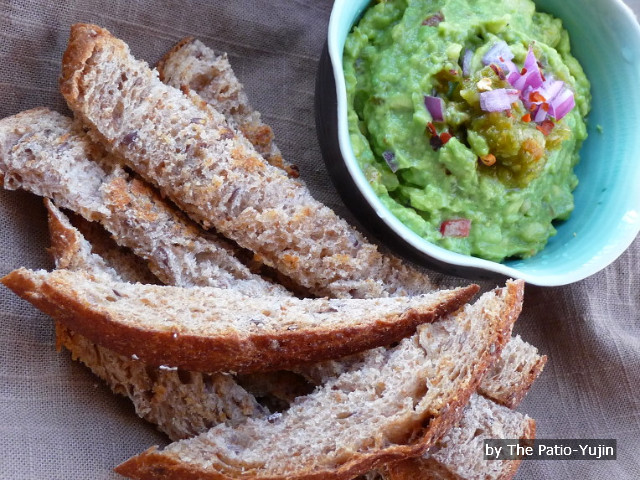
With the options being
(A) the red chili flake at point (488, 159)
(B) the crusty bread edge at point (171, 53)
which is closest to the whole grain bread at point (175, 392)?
(B) the crusty bread edge at point (171, 53)

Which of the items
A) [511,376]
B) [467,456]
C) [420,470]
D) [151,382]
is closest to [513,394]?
[511,376]

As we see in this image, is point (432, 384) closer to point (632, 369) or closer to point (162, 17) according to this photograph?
point (632, 369)

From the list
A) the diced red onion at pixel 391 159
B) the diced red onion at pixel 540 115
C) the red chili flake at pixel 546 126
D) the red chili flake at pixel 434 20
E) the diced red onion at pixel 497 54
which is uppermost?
the red chili flake at pixel 434 20

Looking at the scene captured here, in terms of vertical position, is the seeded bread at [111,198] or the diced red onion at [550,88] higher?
the diced red onion at [550,88]

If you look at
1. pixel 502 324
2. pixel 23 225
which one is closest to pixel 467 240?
pixel 502 324

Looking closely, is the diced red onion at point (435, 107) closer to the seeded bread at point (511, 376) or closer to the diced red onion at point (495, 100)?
the diced red onion at point (495, 100)

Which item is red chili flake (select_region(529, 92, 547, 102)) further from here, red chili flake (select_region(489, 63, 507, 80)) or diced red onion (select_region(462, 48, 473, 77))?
diced red onion (select_region(462, 48, 473, 77))

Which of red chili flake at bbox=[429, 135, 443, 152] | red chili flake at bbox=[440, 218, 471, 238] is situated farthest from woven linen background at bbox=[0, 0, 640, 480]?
red chili flake at bbox=[429, 135, 443, 152]
